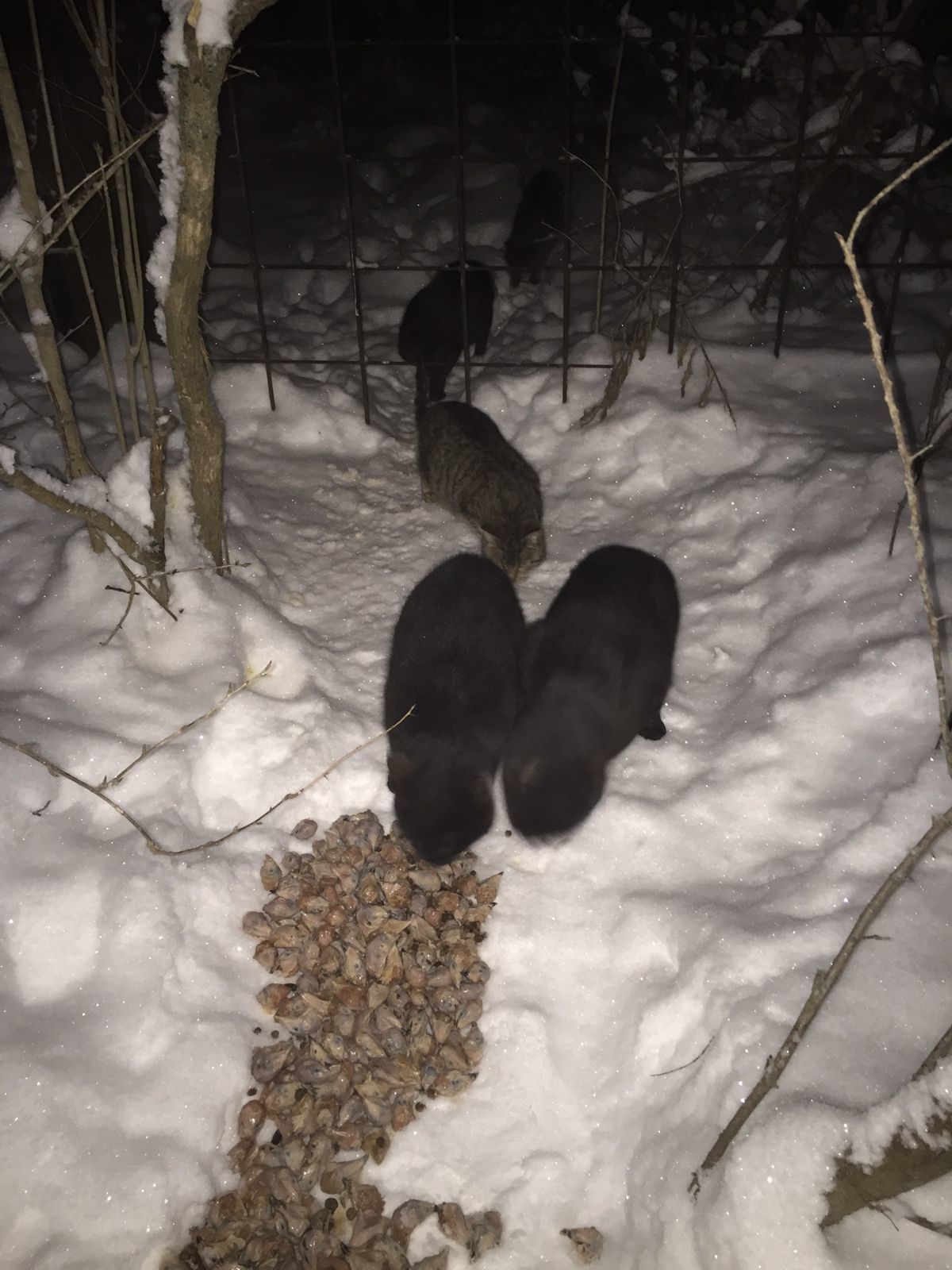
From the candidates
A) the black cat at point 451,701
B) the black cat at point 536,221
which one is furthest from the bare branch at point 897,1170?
the black cat at point 536,221

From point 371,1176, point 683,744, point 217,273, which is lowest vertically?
point 371,1176

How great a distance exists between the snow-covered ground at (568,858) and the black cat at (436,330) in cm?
87

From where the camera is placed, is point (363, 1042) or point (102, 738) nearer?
point (363, 1042)

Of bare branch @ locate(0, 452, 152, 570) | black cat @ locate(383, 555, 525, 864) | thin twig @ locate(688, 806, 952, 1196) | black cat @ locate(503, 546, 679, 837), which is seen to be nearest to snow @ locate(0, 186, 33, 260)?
bare branch @ locate(0, 452, 152, 570)

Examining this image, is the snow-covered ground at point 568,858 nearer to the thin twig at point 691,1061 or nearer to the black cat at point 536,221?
the thin twig at point 691,1061

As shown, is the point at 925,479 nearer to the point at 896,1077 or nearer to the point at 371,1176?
the point at 896,1077

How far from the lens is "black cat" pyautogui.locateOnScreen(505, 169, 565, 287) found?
5.86 meters

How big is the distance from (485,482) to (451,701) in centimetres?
138

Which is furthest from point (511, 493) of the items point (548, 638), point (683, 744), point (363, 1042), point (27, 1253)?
point (27, 1253)

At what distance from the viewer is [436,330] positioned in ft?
16.0

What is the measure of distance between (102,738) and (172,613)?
563 millimetres

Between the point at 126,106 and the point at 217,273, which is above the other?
the point at 126,106

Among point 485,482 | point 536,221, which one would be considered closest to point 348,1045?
point 485,482

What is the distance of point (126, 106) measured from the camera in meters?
4.54
